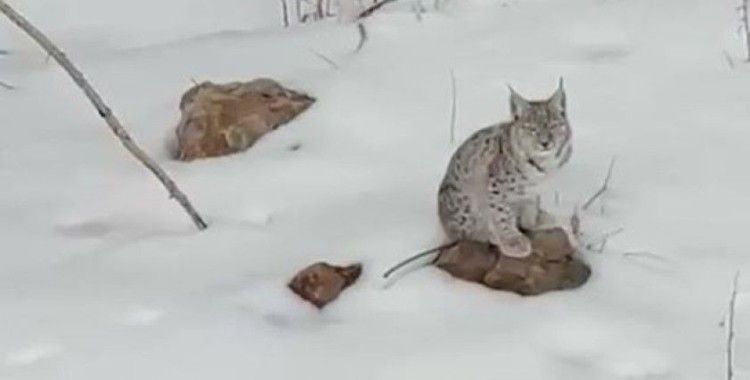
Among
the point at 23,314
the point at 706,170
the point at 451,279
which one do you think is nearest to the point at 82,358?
the point at 23,314

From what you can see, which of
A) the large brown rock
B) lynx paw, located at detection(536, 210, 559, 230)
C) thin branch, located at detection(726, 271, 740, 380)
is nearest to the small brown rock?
the large brown rock

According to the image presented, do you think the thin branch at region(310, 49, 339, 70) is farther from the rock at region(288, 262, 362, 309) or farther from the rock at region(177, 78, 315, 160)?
the rock at region(288, 262, 362, 309)

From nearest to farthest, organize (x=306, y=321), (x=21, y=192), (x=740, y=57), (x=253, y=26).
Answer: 1. (x=306, y=321)
2. (x=21, y=192)
3. (x=740, y=57)
4. (x=253, y=26)

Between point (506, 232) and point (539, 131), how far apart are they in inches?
8.7

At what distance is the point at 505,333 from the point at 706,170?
0.90 m

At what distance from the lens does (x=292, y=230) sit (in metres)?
3.77

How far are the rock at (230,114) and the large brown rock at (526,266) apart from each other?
2.94 feet

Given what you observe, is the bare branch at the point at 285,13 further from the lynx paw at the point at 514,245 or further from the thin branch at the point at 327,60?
the lynx paw at the point at 514,245

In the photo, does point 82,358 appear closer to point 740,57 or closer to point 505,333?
point 505,333

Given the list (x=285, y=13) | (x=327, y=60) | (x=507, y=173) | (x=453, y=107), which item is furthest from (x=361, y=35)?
(x=507, y=173)

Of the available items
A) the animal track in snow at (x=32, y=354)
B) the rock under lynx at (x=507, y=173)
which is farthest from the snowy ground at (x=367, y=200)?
the rock under lynx at (x=507, y=173)

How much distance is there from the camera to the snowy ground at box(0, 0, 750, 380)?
3.28 m

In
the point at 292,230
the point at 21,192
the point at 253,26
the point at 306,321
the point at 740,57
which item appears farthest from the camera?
the point at 253,26

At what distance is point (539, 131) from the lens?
340cm
